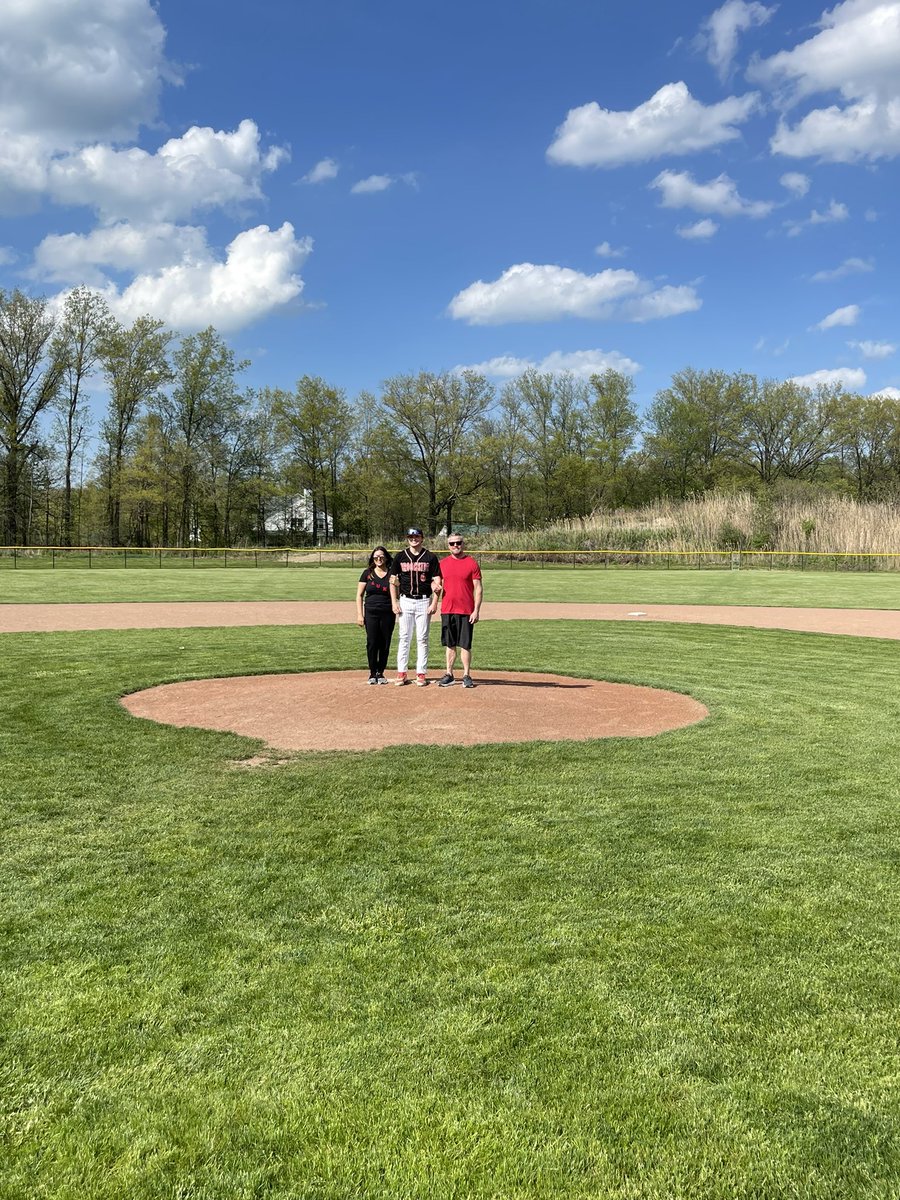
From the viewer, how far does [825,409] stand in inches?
2670

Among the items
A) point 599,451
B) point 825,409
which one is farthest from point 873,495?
point 599,451

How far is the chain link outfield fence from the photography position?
40125 millimetres

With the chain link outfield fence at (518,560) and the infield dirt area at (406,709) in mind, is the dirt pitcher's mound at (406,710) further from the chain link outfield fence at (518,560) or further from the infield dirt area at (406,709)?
the chain link outfield fence at (518,560)

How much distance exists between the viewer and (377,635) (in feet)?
33.7

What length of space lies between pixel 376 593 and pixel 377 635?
54 cm

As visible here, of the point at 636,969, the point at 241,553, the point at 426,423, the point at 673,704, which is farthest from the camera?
the point at 426,423

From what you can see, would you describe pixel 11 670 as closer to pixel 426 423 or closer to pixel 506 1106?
pixel 506 1106

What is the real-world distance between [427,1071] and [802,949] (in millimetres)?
1865

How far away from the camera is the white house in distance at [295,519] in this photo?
71.0 metres

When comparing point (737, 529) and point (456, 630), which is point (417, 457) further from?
point (456, 630)

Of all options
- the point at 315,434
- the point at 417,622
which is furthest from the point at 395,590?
the point at 315,434

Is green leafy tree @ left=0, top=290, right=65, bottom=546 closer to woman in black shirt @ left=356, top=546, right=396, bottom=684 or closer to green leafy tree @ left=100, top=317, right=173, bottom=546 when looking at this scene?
green leafy tree @ left=100, top=317, right=173, bottom=546

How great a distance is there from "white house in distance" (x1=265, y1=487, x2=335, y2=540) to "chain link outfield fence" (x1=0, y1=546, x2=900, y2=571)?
63.9 ft

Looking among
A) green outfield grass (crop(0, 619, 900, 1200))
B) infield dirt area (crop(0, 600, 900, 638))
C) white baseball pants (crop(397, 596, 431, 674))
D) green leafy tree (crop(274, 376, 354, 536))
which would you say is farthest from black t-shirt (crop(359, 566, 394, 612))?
green leafy tree (crop(274, 376, 354, 536))
